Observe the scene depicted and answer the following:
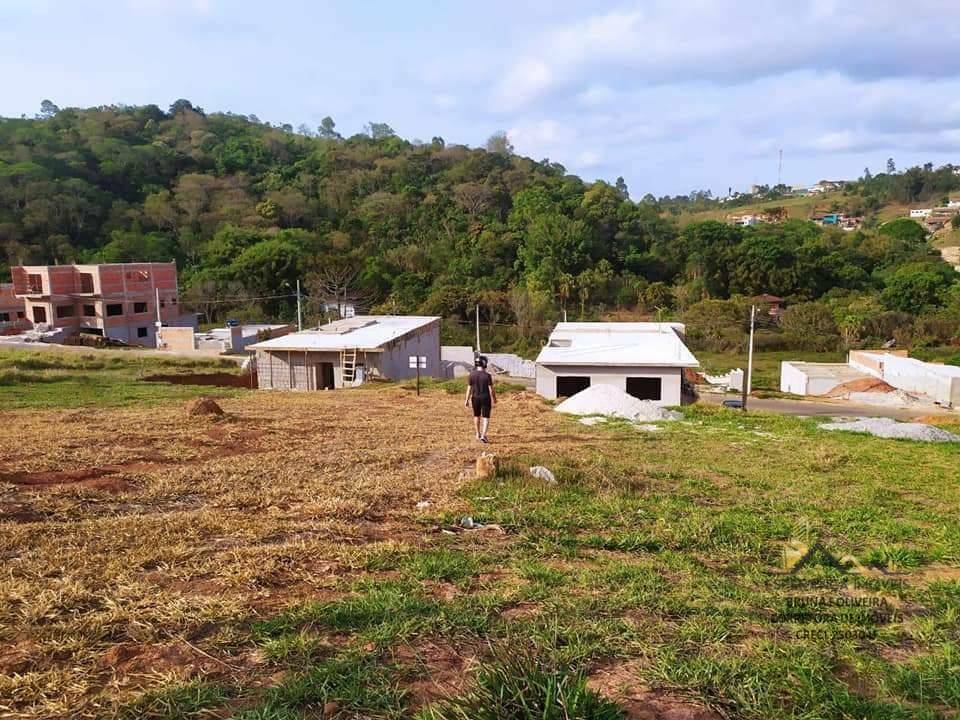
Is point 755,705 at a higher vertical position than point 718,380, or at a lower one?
higher

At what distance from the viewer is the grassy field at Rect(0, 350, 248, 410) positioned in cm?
1454

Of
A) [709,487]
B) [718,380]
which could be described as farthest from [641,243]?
[709,487]

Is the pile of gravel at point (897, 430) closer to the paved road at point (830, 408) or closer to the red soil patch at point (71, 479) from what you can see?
the paved road at point (830, 408)

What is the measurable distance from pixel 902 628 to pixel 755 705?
1519 mm

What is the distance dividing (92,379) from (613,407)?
14486 mm

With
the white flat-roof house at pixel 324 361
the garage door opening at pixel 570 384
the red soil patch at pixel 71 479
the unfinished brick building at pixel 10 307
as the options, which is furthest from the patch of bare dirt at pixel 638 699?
the unfinished brick building at pixel 10 307

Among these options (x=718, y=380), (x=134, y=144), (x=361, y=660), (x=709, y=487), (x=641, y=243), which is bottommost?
(x=718, y=380)

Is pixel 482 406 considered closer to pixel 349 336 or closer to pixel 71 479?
pixel 71 479

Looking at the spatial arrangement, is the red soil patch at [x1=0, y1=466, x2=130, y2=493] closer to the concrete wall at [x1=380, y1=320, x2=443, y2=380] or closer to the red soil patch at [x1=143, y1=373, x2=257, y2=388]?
the red soil patch at [x1=143, y1=373, x2=257, y2=388]

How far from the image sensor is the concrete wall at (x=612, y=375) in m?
22.2

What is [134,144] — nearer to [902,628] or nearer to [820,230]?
[820,230]

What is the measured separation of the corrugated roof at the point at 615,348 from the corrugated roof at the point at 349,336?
5.66m

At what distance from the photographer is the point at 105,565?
4.21 meters

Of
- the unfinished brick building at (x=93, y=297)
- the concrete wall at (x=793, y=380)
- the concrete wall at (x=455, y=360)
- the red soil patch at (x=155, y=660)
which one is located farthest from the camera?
the unfinished brick building at (x=93, y=297)
